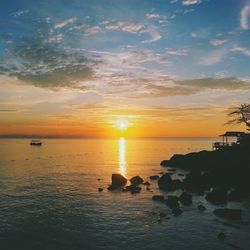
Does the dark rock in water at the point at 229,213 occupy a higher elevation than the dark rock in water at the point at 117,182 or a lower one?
lower

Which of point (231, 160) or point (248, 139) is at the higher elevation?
point (248, 139)

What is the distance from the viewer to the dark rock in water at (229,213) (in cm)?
3058

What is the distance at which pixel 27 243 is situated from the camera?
25.0 meters

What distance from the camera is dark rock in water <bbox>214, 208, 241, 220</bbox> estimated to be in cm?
3058

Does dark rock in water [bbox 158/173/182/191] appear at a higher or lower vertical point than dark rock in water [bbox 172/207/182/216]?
higher

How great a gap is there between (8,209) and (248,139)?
5167cm

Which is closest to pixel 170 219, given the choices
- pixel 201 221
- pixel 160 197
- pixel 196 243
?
pixel 201 221

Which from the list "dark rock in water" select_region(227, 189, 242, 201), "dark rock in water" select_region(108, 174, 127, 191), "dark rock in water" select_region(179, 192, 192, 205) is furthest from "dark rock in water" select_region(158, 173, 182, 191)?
"dark rock in water" select_region(227, 189, 242, 201)

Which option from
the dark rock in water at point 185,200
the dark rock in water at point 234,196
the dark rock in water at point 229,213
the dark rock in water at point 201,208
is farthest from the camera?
the dark rock in water at point 234,196

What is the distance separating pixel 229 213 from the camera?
31.4 meters

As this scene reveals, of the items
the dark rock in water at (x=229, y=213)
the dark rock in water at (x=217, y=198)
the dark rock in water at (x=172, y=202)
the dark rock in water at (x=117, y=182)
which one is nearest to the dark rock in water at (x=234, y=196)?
the dark rock in water at (x=217, y=198)

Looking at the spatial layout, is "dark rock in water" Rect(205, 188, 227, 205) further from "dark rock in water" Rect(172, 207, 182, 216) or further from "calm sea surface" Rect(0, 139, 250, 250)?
"dark rock in water" Rect(172, 207, 182, 216)

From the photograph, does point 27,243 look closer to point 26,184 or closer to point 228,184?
point 26,184

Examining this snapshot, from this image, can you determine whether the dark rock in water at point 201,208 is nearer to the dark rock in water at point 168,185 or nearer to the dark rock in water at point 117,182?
the dark rock in water at point 168,185
